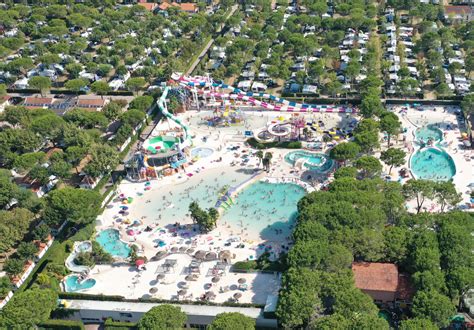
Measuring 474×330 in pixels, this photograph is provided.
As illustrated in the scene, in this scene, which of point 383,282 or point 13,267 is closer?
point 383,282

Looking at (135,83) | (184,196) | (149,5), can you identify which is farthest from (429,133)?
(149,5)

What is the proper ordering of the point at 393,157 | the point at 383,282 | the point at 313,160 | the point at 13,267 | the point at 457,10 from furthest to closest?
1. the point at 457,10
2. the point at 313,160
3. the point at 393,157
4. the point at 13,267
5. the point at 383,282

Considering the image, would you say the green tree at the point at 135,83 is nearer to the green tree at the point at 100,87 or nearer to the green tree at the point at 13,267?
the green tree at the point at 100,87

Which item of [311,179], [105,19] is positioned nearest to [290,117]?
[311,179]

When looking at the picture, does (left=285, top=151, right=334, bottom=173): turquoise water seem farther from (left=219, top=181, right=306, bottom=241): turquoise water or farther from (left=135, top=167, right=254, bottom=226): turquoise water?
(left=135, top=167, right=254, bottom=226): turquoise water

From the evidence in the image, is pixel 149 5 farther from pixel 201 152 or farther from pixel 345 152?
pixel 345 152

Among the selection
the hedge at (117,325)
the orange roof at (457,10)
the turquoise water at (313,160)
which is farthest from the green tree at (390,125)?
the orange roof at (457,10)
